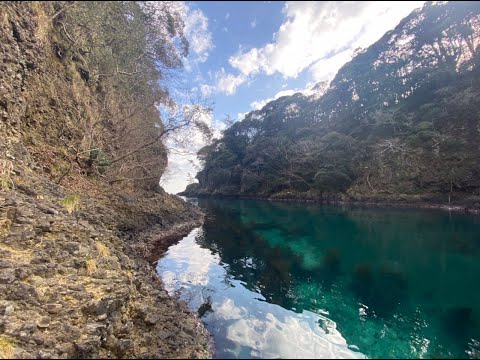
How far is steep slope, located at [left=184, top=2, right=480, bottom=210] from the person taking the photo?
47094 millimetres

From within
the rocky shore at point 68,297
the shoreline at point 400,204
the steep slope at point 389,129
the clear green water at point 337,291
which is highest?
the steep slope at point 389,129

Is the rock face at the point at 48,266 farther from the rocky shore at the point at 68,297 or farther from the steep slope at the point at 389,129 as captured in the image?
the steep slope at the point at 389,129

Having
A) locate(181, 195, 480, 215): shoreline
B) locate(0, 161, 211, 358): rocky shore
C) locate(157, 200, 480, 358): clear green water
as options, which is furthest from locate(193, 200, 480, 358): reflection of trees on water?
locate(181, 195, 480, 215): shoreline

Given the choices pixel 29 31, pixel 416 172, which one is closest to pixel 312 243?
pixel 29 31

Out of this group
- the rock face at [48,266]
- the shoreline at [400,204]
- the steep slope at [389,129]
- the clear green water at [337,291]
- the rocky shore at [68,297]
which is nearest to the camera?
the rocky shore at [68,297]

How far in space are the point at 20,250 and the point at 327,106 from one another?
8422 centimetres

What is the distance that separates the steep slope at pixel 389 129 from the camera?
47094 millimetres

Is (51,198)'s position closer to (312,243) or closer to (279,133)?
(312,243)

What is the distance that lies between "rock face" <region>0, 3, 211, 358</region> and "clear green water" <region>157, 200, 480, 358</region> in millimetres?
1992

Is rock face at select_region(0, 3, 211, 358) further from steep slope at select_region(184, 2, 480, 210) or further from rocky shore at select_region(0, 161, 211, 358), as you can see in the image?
steep slope at select_region(184, 2, 480, 210)

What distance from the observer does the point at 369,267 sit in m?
16.7

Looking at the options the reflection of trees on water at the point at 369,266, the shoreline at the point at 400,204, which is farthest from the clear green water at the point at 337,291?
the shoreline at the point at 400,204

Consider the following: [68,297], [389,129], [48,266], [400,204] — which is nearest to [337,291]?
[68,297]

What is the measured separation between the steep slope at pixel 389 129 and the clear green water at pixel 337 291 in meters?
26.2
